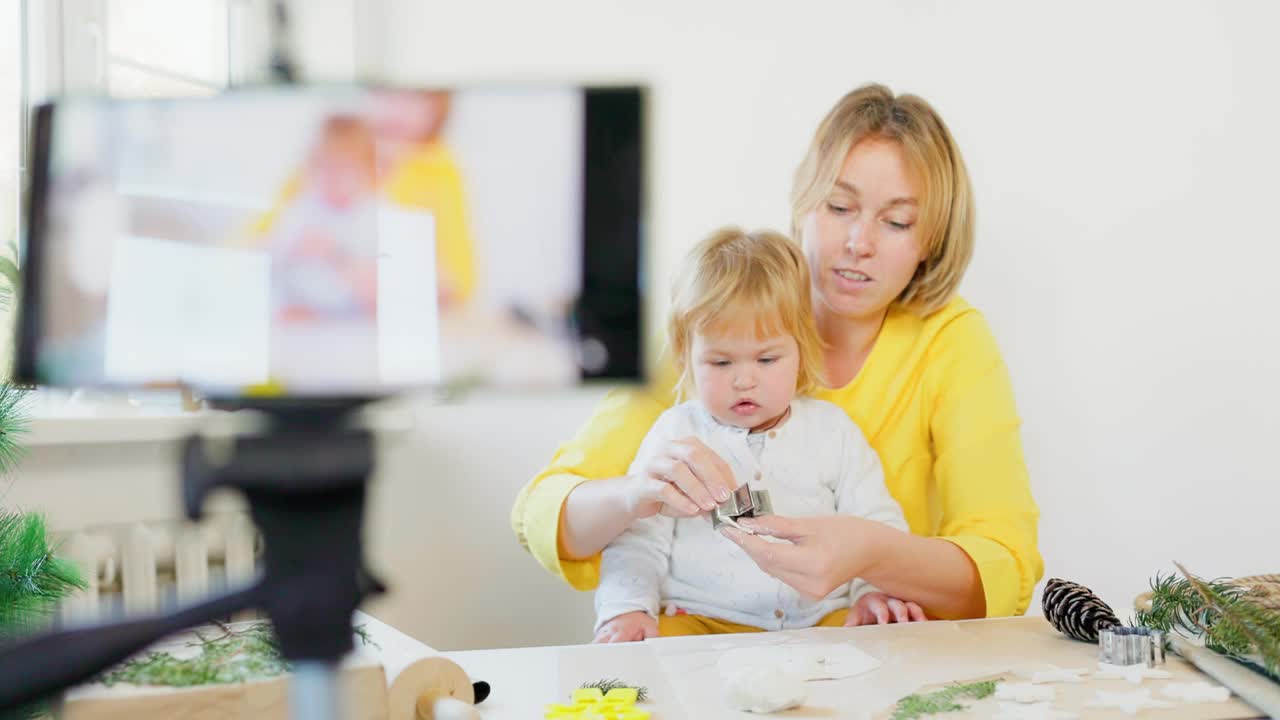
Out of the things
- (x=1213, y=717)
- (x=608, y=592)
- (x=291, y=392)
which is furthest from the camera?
(x=608, y=592)

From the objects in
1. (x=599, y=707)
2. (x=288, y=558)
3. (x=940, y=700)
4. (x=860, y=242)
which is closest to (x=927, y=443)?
(x=860, y=242)

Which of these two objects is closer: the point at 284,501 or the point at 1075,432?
the point at 284,501

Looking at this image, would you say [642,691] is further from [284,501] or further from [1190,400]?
[1190,400]

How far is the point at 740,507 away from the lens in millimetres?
1115

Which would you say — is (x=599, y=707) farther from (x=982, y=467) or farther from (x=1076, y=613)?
(x=982, y=467)

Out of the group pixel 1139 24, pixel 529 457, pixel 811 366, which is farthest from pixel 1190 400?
pixel 529 457

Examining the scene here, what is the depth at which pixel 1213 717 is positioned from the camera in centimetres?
83

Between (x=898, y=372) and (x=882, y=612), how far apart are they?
0.40m

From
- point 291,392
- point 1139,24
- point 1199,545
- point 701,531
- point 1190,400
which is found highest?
point 1139,24

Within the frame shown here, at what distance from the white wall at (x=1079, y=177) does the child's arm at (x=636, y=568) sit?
0.62 metres

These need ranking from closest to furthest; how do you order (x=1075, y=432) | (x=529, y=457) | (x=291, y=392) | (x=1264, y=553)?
(x=291, y=392) < (x=1264, y=553) < (x=1075, y=432) < (x=529, y=457)

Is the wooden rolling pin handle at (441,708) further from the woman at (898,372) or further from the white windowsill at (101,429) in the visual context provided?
the white windowsill at (101,429)

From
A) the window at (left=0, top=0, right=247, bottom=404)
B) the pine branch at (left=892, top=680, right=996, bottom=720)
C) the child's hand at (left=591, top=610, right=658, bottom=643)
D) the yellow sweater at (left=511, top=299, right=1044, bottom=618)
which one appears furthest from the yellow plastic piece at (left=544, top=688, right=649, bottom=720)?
the window at (left=0, top=0, right=247, bottom=404)

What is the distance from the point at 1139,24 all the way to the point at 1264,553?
2.95 feet
